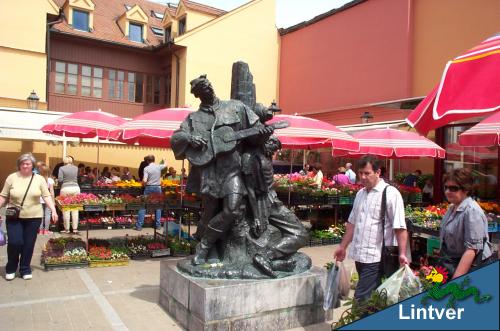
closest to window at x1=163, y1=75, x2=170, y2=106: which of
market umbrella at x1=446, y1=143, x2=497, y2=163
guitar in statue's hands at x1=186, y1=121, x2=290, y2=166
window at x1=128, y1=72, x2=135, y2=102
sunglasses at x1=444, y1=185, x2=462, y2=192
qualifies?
window at x1=128, y1=72, x2=135, y2=102

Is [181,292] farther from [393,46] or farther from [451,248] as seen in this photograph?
[393,46]

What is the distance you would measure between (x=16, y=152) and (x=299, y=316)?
16733 millimetres

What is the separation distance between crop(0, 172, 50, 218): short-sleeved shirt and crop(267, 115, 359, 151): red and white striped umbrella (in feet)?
13.6

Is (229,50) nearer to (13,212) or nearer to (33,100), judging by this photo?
(33,100)

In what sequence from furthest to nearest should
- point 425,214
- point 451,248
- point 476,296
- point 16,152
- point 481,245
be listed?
point 16,152 → point 425,214 → point 451,248 → point 481,245 → point 476,296

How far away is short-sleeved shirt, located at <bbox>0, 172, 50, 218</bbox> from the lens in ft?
19.9

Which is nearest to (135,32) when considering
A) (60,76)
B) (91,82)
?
(91,82)

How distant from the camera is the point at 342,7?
2092 cm

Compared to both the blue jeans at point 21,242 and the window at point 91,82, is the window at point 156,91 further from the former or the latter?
the blue jeans at point 21,242

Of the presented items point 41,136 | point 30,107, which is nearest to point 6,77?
point 30,107

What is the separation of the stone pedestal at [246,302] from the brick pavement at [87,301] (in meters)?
0.20

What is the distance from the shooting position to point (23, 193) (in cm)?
606

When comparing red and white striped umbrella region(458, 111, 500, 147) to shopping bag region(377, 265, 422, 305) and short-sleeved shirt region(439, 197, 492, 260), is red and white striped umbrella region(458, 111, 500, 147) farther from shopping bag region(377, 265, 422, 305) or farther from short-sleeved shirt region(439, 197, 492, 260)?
Result: shopping bag region(377, 265, 422, 305)

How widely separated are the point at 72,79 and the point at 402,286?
66.4 ft
